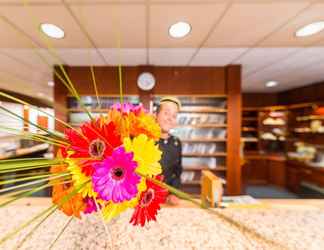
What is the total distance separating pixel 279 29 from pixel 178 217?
2216mm

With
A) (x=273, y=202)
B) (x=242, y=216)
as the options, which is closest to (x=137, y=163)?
(x=242, y=216)

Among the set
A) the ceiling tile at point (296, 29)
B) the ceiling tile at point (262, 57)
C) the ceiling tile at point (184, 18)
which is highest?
the ceiling tile at point (262, 57)

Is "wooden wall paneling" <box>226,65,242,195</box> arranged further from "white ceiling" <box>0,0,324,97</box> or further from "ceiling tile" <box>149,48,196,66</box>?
"ceiling tile" <box>149,48,196,66</box>

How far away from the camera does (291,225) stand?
802mm

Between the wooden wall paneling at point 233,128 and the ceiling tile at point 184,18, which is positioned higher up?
the ceiling tile at point 184,18

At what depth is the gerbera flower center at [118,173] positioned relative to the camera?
41 centimetres

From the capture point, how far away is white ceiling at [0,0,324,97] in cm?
170

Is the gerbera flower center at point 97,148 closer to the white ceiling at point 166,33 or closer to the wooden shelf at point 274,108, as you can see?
the white ceiling at point 166,33

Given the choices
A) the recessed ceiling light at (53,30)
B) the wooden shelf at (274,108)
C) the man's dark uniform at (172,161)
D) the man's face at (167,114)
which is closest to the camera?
the man's face at (167,114)

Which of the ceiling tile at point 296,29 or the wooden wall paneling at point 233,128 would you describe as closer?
the ceiling tile at point 296,29

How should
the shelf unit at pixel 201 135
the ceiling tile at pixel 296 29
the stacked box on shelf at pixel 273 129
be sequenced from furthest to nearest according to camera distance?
the stacked box on shelf at pixel 273 129, the shelf unit at pixel 201 135, the ceiling tile at pixel 296 29

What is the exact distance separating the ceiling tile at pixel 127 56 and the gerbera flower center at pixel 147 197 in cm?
242

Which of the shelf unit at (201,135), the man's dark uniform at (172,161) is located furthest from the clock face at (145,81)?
the man's dark uniform at (172,161)

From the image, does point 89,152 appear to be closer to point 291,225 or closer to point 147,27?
point 291,225
